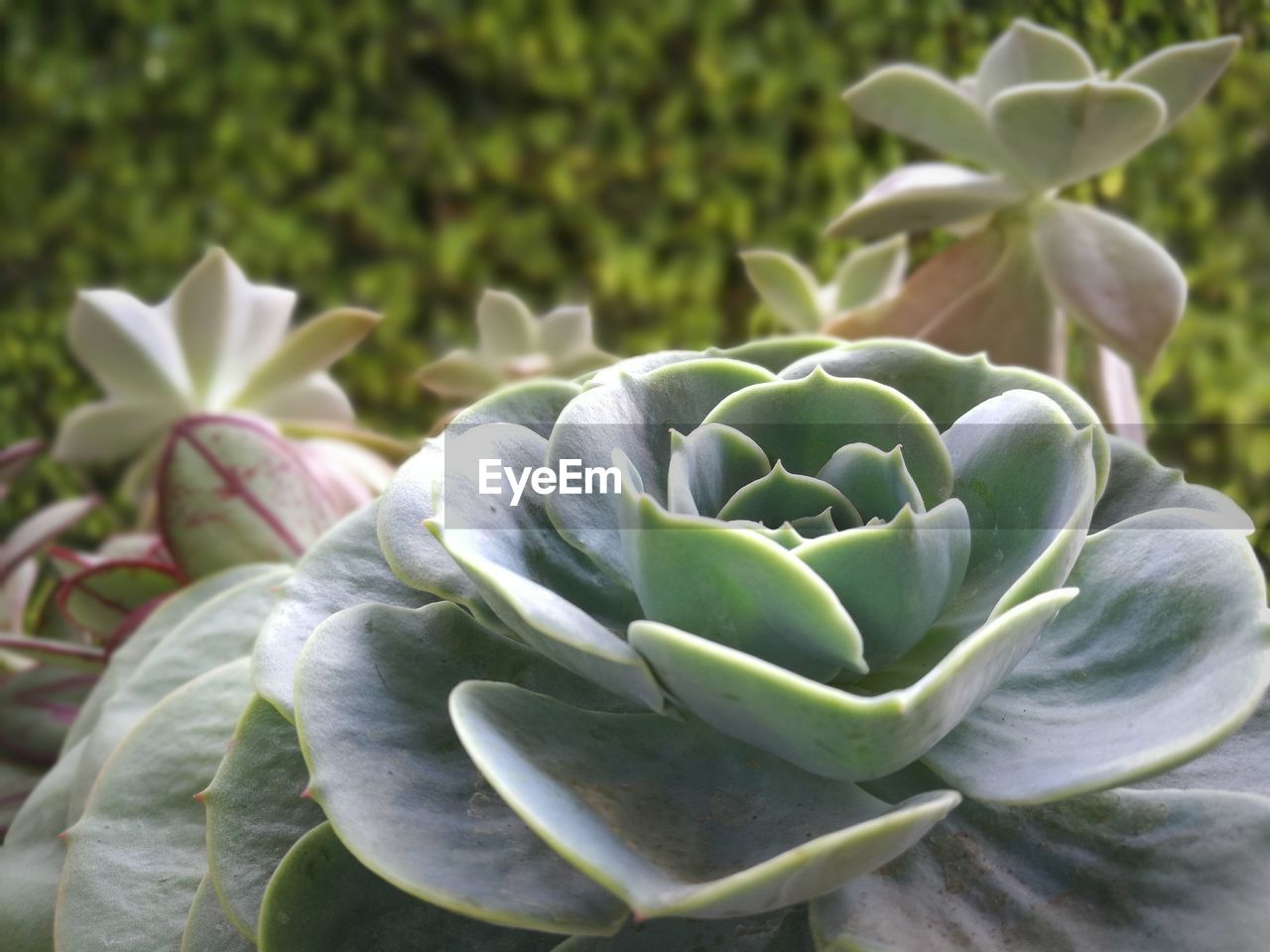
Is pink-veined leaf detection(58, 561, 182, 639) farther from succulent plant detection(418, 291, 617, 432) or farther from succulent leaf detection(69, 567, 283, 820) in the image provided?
succulent plant detection(418, 291, 617, 432)

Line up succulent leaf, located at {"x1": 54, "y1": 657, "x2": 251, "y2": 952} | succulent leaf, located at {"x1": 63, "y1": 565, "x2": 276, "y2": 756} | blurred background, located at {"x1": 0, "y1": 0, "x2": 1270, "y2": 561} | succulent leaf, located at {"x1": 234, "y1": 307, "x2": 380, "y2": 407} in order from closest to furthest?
succulent leaf, located at {"x1": 54, "y1": 657, "x2": 251, "y2": 952} < succulent leaf, located at {"x1": 63, "y1": 565, "x2": 276, "y2": 756} < succulent leaf, located at {"x1": 234, "y1": 307, "x2": 380, "y2": 407} < blurred background, located at {"x1": 0, "y1": 0, "x2": 1270, "y2": 561}

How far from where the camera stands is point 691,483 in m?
0.32

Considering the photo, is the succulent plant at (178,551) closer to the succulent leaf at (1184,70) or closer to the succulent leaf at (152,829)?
the succulent leaf at (152,829)

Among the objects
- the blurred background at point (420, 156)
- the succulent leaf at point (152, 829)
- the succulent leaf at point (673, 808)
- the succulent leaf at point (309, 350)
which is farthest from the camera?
the blurred background at point (420, 156)

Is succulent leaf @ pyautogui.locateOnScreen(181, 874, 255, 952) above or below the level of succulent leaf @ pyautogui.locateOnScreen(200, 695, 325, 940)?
below

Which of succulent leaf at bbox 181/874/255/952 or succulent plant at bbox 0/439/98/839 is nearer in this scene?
succulent leaf at bbox 181/874/255/952

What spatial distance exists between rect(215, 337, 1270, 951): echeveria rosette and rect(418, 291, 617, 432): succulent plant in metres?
0.38

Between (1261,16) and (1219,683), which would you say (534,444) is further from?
(1261,16)

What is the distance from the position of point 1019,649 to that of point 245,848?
21 cm

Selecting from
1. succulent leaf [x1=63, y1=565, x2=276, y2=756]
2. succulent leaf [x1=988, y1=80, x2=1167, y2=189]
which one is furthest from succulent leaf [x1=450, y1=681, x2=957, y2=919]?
succulent leaf [x1=988, y1=80, x2=1167, y2=189]

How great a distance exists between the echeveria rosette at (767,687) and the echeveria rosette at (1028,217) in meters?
0.18

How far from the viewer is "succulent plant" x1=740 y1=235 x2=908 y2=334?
669 millimetres

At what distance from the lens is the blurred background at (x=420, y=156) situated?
1.78m

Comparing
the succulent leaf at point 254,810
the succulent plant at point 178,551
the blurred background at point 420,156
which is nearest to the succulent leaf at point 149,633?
the succulent plant at point 178,551
